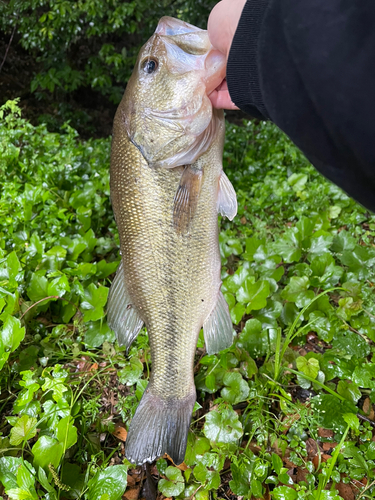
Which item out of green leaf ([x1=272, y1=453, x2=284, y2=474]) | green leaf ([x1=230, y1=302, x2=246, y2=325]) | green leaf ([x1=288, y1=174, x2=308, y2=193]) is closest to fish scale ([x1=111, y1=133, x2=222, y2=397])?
green leaf ([x1=272, y1=453, x2=284, y2=474])

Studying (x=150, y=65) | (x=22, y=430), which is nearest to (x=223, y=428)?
(x=22, y=430)

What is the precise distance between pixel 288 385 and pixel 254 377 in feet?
0.68

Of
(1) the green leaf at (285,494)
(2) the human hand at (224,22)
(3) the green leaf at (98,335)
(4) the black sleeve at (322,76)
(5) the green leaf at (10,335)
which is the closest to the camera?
(4) the black sleeve at (322,76)

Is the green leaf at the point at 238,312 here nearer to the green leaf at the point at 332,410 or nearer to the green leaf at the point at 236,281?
the green leaf at the point at 236,281

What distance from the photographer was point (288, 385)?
198 cm

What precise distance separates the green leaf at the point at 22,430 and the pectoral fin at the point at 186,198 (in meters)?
1.23

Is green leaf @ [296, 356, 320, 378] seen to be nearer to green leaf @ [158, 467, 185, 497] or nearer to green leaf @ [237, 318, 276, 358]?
green leaf @ [237, 318, 276, 358]

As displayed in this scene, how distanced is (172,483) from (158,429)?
385mm

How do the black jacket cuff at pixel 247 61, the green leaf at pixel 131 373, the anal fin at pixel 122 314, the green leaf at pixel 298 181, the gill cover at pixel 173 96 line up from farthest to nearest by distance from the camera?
1. the green leaf at pixel 298 181
2. the green leaf at pixel 131 373
3. the anal fin at pixel 122 314
4. the gill cover at pixel 173 96
5. the black jacket cuff at pixel 247 61

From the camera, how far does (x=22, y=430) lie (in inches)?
64.7

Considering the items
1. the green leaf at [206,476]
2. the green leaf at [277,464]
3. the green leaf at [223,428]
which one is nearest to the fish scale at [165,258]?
the green leaf at [223,428]

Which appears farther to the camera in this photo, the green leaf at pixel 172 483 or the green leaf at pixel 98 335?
the green leaf at pixel 98 335

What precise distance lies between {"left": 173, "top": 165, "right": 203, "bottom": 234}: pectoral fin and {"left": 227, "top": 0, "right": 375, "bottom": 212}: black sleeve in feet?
1.65

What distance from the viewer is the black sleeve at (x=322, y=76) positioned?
0.80 m
